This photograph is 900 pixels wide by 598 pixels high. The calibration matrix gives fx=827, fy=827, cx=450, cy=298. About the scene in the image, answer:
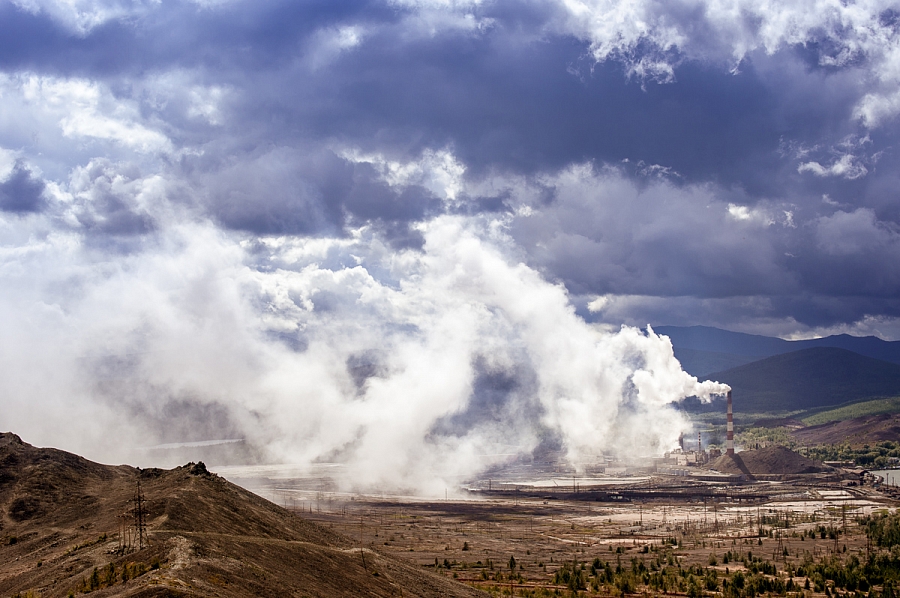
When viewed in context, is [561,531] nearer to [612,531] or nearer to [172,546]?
[612,531]

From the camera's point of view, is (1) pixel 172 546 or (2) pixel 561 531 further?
(2) pixel 561 531

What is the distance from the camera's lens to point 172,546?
44.2 meters

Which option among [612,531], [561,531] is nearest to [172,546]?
[561,531]

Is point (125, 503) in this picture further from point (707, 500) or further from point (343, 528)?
point (707, 500)

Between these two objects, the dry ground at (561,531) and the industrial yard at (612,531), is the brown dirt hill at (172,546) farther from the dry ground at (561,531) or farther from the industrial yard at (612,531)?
the dry ground at (561,531)

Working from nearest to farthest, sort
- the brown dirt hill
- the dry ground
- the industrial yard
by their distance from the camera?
1. the brown dirt hill
2. the industrial yard
3. the dry ground

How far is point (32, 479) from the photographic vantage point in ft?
258

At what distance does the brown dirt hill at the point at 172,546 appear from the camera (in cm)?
4088

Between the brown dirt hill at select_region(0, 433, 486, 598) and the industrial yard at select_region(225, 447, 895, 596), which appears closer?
the brown dirt hill at select_region(0, 433, 486, 598)

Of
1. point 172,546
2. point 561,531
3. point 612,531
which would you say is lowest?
point 612,531

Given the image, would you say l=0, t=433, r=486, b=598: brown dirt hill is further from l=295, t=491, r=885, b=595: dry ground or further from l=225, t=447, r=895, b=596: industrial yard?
l=295, t=491, r=885, b=595: dry ground

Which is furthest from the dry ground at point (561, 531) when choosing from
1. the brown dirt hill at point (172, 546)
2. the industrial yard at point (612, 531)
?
the brown dirt hill at point (172, 546)

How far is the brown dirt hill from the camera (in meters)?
40.9

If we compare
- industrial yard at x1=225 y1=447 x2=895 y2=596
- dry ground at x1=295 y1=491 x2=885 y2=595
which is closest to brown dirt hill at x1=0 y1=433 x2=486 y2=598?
industrial yard at x1=225 y1=447 x2=895 y2=596
